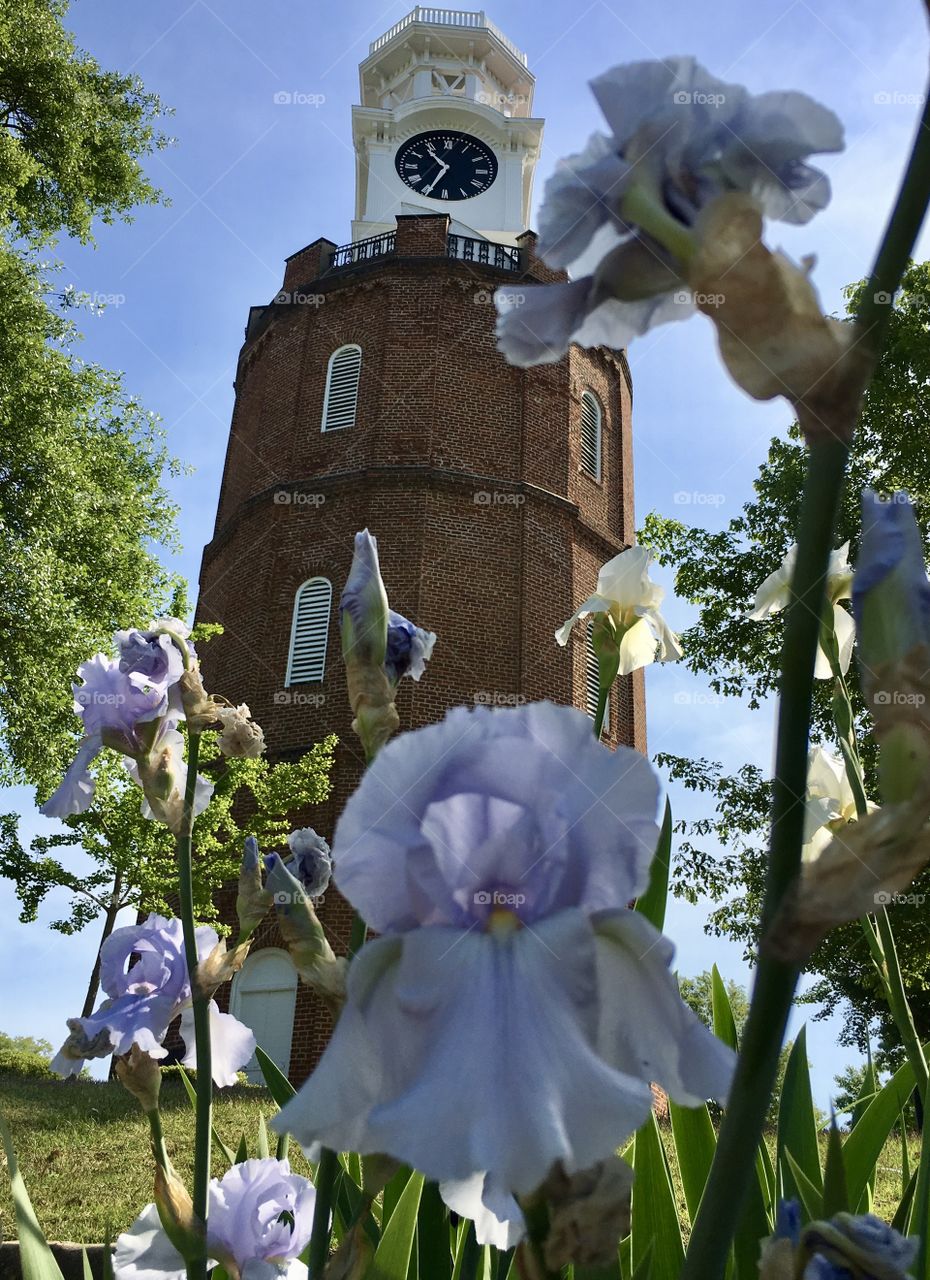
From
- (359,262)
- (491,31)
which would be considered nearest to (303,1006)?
(359,262)

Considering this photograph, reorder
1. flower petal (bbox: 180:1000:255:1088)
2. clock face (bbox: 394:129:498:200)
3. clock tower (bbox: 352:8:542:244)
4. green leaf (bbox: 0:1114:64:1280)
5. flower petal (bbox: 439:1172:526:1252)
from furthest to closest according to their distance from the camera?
clock face (bbox: 394:129:498:200) → clock tower (bbox: 352:8:542:244) → flower petal (bbox: 180:1000:255:1088) → green leaf (bbox: 0:1114:64:1280) → flower petal (bbox: 439:1172:526:1252)

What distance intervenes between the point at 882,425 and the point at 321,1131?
1083 centimetres

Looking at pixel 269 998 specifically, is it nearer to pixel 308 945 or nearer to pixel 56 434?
pixel 56 434

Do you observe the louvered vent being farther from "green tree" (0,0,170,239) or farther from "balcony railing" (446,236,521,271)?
"green tree" (0,0,170,239)

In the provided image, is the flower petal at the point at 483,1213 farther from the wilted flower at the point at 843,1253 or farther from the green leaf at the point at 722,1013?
the green leaf at the point at 722,1013

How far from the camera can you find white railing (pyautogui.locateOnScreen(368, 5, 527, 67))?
2077cm

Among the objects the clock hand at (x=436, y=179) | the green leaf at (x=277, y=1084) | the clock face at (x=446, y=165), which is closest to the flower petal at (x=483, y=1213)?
the green leaf at (x=277, y=1084)

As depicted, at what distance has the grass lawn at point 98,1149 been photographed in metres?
5.37

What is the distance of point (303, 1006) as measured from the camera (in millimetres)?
11328

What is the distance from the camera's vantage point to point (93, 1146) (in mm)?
6844

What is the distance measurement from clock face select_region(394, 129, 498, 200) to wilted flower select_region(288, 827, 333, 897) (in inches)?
Answer: 775

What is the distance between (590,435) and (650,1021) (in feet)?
51.4

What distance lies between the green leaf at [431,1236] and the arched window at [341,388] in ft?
45.5

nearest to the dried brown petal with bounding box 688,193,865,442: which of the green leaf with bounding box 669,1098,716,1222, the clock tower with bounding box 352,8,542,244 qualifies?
the green leaf with bounding box 669,1098,716,1222
